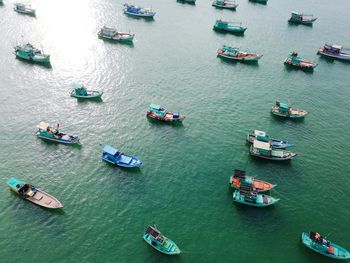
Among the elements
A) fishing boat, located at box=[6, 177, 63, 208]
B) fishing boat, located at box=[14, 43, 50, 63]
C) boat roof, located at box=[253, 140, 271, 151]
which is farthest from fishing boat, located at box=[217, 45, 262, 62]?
fishing boat, located at box=[6, 177, 63, 208]

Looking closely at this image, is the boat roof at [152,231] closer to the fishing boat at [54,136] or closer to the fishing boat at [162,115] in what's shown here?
the fishing boat at [54,136]

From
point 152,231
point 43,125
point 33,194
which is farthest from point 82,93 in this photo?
point 152,231

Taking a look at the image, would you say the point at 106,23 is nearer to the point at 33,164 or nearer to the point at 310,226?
the point at 33,164

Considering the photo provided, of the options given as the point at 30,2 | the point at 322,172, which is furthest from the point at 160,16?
the point at 322,172

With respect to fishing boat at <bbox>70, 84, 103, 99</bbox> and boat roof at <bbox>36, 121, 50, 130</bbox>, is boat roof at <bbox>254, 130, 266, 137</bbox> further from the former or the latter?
boat roof at <bbox>36, 121, 50, 130</bbox>

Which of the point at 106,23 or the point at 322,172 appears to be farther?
the point at 106,23

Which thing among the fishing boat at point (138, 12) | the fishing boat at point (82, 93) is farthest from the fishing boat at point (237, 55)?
the fishing boat at point (82, 93)
